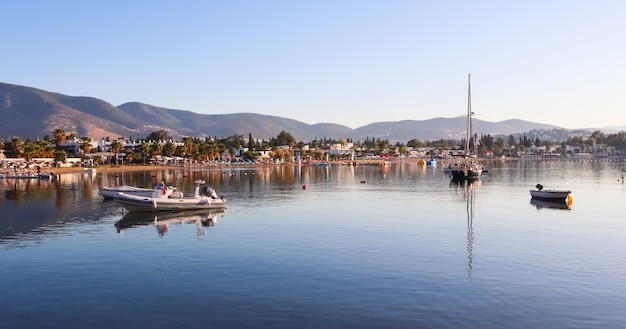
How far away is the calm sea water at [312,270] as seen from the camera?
66.0ft

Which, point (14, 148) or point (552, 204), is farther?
point (14, 148)

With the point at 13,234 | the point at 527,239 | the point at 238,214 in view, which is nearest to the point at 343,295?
the point at 527,239

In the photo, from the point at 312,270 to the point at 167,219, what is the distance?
81.4 feet

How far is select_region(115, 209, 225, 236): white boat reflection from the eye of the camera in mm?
43500

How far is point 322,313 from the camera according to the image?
20.3m

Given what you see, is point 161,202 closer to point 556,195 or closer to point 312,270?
point 312,270

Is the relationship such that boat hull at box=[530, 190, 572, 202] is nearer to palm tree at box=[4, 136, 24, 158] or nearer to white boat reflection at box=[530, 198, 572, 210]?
white boat reflection at box=[530, 198, 572, 210]

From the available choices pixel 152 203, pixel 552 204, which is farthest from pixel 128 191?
pixel 552 204

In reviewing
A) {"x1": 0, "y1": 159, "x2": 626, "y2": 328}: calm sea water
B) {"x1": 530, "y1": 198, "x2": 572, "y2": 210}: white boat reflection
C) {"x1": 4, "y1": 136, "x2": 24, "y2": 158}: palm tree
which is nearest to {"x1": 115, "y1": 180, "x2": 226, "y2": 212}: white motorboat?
{"x1": 0, "y1": 159, "x2": 626, "y2": 328}: calm sea water

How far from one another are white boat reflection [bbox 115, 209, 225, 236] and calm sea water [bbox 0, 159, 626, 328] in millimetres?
275

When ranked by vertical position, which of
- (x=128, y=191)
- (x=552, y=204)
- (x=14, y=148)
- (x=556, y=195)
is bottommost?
(x=552, y=204)

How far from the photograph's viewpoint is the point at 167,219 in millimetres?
48656

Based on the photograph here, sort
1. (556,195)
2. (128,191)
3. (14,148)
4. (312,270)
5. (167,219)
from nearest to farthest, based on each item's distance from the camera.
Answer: (312,270) → (167,219) → (556,195) → (128,191) → (14,148)

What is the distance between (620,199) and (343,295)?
198 feet
